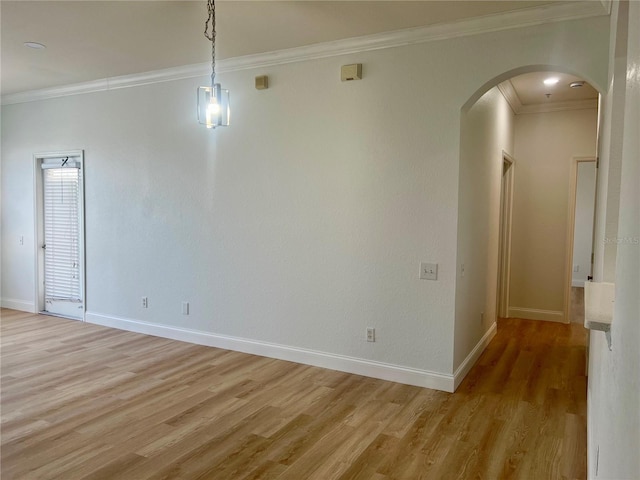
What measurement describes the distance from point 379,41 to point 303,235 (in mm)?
1791

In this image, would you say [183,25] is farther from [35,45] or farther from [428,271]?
[428,271]

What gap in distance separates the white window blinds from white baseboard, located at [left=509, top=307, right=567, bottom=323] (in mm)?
5864

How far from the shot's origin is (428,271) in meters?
3.66

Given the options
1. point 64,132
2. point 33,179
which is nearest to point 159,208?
point 64,132

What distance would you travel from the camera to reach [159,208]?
497 cm

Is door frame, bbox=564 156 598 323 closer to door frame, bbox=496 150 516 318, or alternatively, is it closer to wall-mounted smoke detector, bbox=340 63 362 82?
door frame, bbox=496 150 516 318

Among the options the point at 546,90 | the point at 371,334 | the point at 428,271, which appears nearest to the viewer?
the point at 428,271

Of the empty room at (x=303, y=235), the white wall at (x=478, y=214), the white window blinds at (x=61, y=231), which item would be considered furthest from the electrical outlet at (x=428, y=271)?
the white window blinds at (x=61, y=231)

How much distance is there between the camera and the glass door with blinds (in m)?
5.68

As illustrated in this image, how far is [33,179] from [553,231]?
705 centimetres

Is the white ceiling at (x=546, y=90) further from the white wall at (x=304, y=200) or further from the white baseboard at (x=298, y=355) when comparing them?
the white baseboard at (x=298, y=355)

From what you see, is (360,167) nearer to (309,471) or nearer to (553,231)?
(309,471)

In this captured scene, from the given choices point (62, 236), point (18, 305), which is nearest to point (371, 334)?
point (62, 236)

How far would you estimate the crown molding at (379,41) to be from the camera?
310 cm
